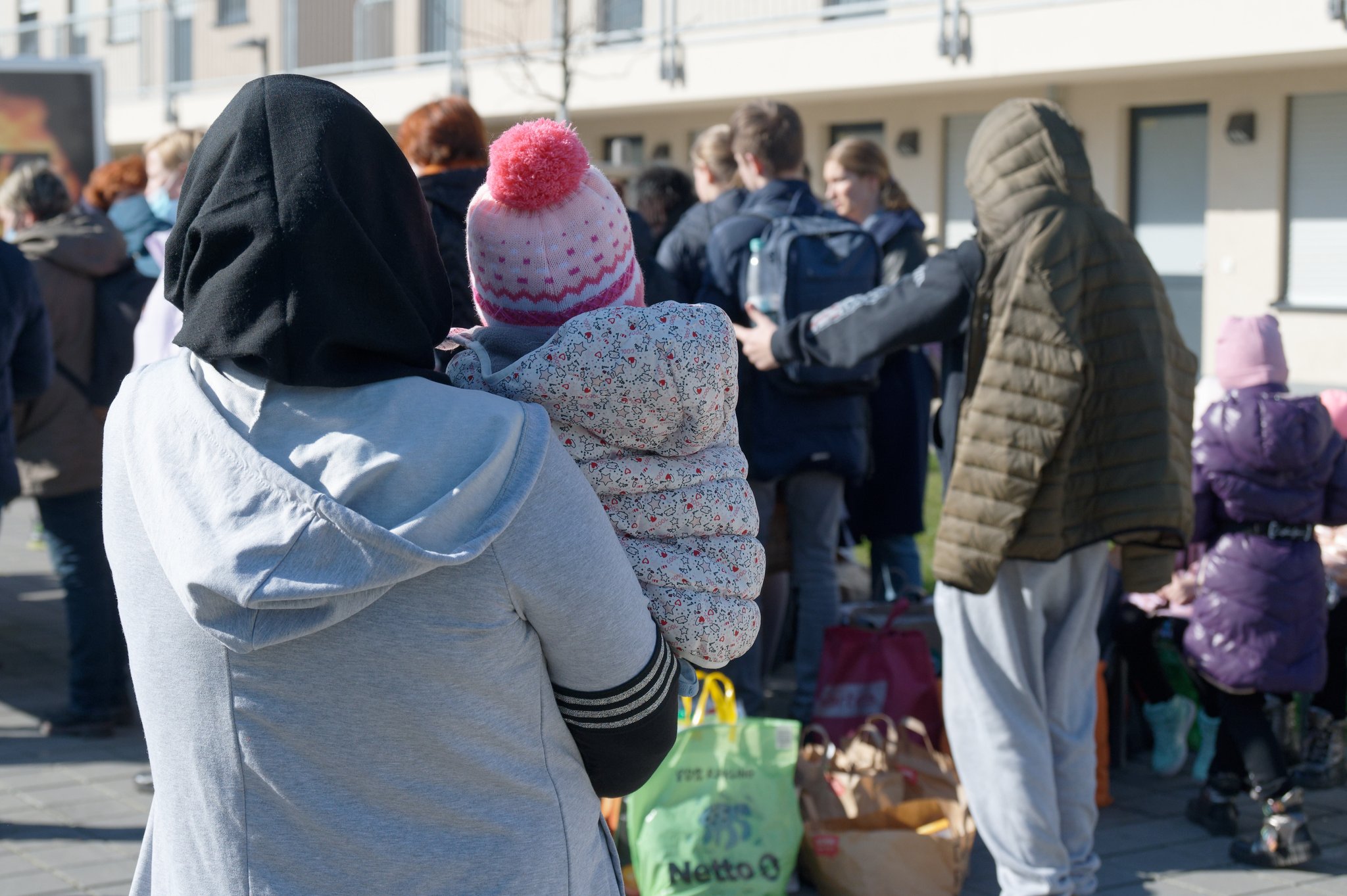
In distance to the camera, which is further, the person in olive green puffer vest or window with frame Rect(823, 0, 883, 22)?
window with frame Rect(823, 0, 883, 22)

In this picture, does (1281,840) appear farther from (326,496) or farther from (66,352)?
(66,352)

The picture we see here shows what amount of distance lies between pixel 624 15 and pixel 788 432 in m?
17.1

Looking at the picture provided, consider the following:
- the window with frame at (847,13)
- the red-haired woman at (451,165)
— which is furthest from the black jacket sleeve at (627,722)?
the window with frame at (847,13)

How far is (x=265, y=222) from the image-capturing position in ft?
5.11

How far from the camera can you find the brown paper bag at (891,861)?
4219mm

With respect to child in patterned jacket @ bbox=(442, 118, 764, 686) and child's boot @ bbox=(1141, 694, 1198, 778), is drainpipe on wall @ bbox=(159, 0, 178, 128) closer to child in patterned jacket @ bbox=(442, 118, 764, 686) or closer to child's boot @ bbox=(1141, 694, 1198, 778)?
child's boot @ bbox=(1141, 694, 1198, 778)

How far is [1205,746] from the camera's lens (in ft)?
18.2

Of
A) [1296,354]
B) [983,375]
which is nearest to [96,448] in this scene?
[983,375]

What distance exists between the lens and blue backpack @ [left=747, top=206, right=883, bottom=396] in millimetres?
5480

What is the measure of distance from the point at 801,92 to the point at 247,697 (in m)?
16.9

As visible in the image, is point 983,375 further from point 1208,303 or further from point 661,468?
point 1208,303

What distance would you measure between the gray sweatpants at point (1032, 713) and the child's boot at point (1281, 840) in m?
0.82

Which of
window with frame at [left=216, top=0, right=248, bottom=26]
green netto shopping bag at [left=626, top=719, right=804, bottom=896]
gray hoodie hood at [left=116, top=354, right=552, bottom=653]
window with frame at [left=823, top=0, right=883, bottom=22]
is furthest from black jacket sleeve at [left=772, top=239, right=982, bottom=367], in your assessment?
window with frame at [left=216, top=0, right=248, bottom=26]

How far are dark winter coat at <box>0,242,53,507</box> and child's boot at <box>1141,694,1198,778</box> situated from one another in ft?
14.0
